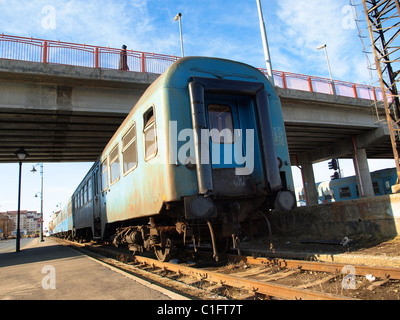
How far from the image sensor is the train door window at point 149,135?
16.6 ft

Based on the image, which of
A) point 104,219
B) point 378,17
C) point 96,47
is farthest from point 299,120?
point 104,219

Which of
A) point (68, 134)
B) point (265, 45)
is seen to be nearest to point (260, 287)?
point (265, 45)

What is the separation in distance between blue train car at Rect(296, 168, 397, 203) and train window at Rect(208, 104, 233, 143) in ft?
67.8

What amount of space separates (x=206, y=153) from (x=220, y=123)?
99cm

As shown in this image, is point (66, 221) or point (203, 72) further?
point (66, 221)

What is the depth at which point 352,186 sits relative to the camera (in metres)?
23.5

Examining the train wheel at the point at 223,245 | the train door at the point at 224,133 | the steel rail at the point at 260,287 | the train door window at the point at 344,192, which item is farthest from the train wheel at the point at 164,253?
the train door window at the point at 344,192

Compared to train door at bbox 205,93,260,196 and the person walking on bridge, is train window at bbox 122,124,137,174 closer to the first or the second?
train door at bbox 205,93,260,196

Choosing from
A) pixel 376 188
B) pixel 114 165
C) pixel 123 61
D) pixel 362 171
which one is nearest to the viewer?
pixel 114 165

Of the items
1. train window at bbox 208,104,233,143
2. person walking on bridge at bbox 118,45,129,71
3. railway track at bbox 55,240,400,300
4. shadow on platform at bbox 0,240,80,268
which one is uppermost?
person walking on bridge at bbox 118,45,129,71

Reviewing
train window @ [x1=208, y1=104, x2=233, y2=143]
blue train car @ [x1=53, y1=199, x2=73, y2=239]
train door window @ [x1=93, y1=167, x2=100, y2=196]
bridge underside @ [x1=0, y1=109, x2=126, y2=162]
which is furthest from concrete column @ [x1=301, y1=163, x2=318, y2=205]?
train window @ [x1=208, y1=104, x2=233, y2=143]

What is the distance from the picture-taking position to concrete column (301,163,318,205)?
1075 inches

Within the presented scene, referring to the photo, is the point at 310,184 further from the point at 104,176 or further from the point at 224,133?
the point at 224,133
